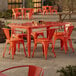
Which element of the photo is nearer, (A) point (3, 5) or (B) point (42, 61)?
(B) point (42, 61)

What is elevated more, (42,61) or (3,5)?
(3,5)

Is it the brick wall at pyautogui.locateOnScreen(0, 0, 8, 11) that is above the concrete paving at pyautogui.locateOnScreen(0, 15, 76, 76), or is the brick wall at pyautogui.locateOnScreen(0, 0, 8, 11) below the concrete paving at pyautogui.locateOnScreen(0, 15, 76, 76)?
above

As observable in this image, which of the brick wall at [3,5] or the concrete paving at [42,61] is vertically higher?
the brick wall at [3,5]

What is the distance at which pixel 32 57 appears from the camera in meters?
6.85

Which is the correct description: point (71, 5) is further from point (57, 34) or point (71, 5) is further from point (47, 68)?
point (47, 68)

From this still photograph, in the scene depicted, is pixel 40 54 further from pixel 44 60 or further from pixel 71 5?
pixel 71 5

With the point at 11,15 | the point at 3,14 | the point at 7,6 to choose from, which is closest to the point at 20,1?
the point at 7,6

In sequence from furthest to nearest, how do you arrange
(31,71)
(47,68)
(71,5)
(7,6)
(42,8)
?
(42,8) < (7,6) < (71,5) < (47,68) < (31,71)

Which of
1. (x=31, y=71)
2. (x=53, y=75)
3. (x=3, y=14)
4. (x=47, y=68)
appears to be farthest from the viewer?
(x=3, y=14)

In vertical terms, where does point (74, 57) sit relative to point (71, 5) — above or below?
below

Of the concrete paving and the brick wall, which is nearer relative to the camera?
the concrete paving

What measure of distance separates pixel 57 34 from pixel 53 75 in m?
2.57

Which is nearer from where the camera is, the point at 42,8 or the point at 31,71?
the point at 31,71

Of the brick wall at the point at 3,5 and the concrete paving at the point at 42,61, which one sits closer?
the concrete paving at the point at 42,61
